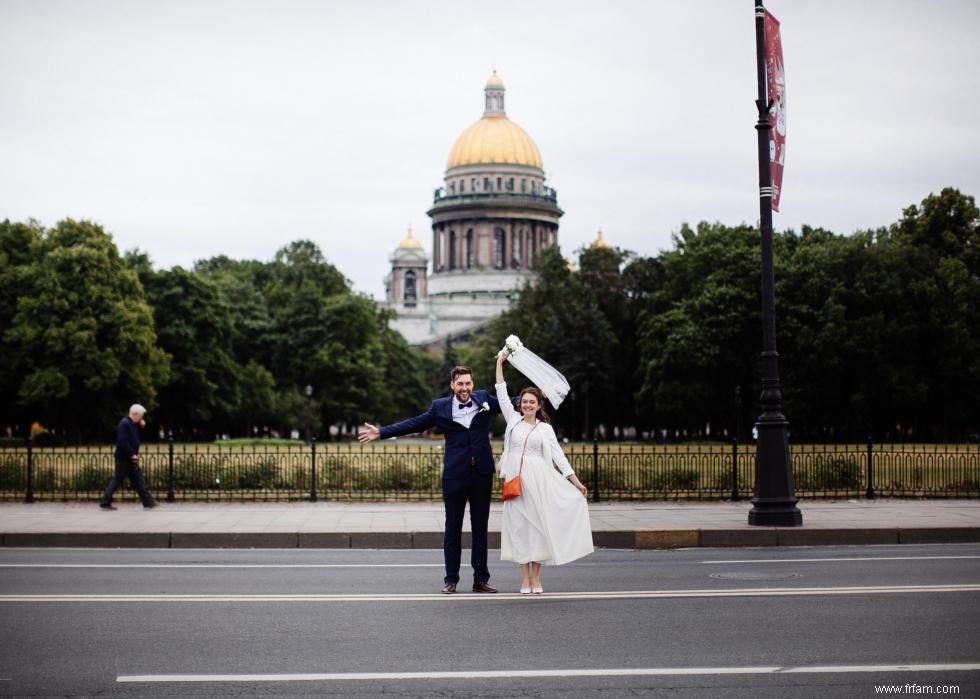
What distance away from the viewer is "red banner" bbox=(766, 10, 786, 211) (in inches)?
772

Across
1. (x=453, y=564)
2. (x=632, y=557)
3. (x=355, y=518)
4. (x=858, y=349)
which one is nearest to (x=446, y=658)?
(x=453, y=564)

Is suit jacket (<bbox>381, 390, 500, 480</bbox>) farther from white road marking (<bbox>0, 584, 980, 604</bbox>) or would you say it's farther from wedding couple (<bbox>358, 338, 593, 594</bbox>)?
white road marking (<bbox>0, 584, 980, 604</bbox>)

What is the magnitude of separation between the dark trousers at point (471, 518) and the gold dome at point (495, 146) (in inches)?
5998

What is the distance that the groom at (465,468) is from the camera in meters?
12.4

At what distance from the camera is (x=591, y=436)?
92.1 meters

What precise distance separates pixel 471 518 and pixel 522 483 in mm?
564

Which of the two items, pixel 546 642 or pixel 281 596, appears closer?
pixel 546 642

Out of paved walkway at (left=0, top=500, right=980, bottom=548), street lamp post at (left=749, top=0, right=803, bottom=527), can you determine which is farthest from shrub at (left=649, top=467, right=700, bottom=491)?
street lamp post at (left=749, top=0, right=803, bottom=527)

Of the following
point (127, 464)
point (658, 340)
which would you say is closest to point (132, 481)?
point (127, 464)

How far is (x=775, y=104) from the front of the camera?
19.8 metres

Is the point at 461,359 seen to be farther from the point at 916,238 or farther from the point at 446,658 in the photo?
the point at 446,658

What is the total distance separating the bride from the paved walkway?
5.43 metres

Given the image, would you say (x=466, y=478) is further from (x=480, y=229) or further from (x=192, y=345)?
(x=480, y=229)

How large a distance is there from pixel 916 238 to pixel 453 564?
62297mm
